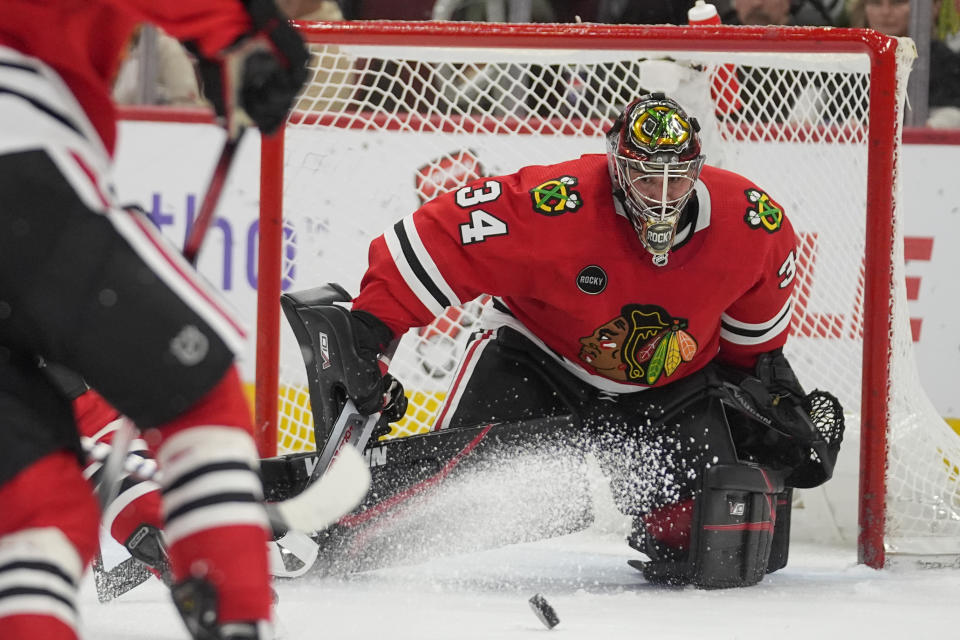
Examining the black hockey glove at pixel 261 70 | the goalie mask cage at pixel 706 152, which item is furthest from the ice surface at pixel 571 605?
the black hockey glove at pixel 261 70

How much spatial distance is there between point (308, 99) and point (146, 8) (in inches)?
73.9

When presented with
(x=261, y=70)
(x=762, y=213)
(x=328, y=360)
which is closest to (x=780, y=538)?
(x=762, y=213)

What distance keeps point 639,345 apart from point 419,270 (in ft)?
1.46

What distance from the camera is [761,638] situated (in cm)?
216

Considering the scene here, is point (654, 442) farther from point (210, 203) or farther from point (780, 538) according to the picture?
point (210, 203)

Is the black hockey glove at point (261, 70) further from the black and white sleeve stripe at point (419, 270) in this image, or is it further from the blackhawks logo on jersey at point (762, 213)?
the blackhawks logo on jersey at point (762, 213)

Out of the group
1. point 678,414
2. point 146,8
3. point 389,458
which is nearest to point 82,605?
point 389,458

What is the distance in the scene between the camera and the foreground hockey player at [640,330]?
100 inches

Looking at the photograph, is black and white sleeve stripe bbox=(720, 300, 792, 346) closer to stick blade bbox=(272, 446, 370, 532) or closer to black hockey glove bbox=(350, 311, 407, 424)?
black hockey glove bbox=(350, 311, 407, 424)

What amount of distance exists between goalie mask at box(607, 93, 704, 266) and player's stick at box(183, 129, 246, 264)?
1.19m

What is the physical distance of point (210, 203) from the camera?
1380 millimetres

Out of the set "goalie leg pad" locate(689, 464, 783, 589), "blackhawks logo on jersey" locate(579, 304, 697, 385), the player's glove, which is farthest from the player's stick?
the player's glove

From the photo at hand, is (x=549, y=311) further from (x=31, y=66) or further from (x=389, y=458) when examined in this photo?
(x=31, y=66)

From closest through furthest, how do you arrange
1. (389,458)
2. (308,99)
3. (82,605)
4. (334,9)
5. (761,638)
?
(761,638)
(82,605)
(389,458)
(308,99)
(334,9)
